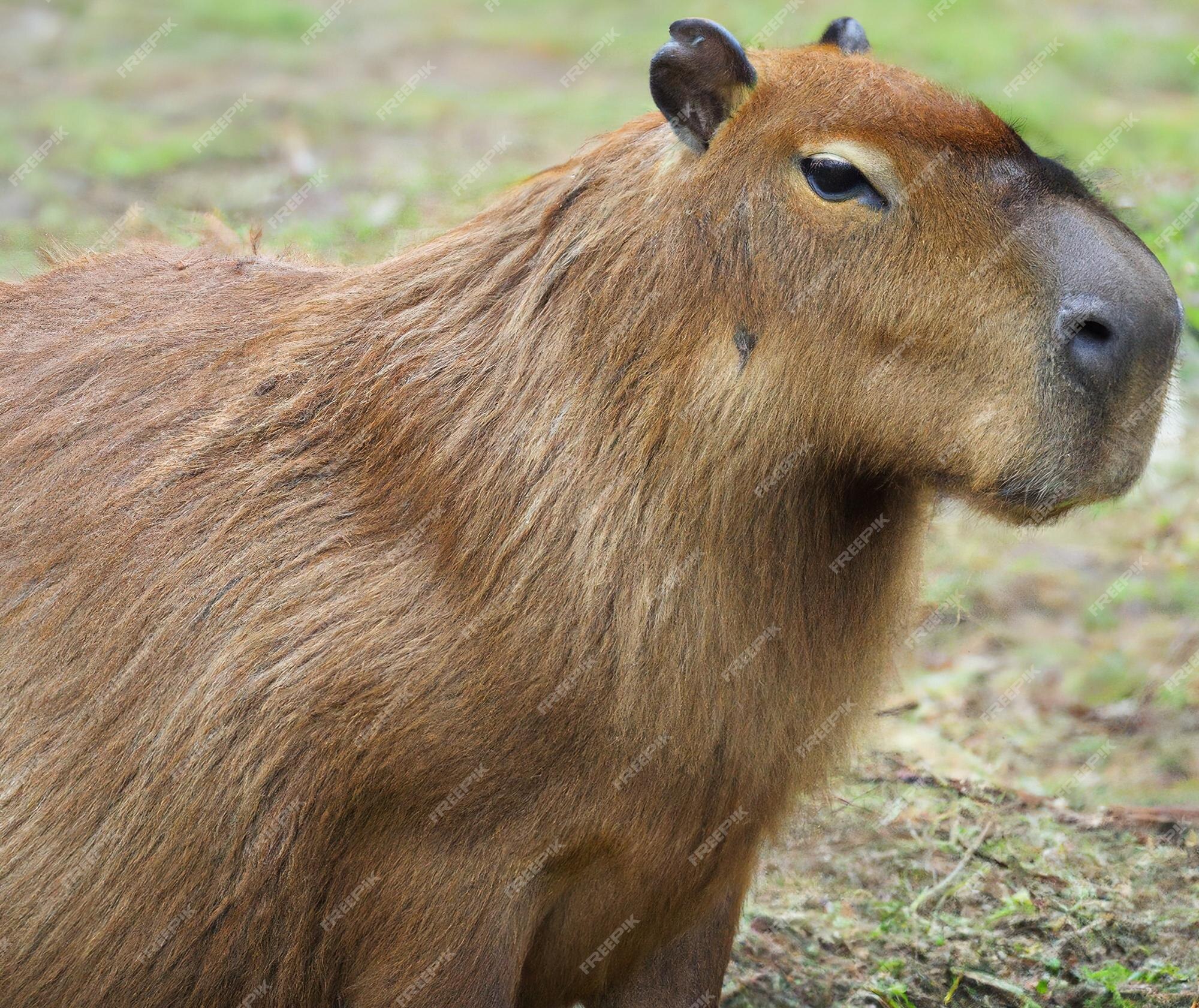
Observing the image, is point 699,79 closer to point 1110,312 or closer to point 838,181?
point 838,181

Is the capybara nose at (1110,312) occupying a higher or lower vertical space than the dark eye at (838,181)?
lower

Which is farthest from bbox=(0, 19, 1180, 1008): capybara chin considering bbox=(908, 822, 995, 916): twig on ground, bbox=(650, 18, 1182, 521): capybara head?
bbox=(908, 822, 995, 916): twig on ground

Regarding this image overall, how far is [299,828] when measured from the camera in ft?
10.2

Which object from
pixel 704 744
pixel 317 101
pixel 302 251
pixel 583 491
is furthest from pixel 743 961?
pixel 317 101

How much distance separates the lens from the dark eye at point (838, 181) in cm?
279

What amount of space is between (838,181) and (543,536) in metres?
0.90

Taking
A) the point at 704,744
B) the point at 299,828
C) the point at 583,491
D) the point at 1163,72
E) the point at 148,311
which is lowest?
the point at 1163,72

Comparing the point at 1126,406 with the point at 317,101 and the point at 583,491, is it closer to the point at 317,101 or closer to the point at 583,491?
the point at 583,491

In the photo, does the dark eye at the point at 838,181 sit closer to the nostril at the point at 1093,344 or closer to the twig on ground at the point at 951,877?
the nostril at the point at 1093,344

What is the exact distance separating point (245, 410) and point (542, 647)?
2.91 feet

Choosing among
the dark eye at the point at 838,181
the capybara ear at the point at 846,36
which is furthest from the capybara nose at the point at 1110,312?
the capybara ear at the point at 846,36

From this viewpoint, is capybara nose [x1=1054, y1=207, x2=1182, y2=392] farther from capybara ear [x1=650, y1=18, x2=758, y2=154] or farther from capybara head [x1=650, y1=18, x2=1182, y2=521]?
capybara ear [x1=650, y1=18, x2=758, y2=154]

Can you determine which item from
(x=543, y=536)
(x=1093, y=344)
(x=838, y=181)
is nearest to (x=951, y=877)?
(x=543, y=536)

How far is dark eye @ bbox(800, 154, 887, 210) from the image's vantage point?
2787 mm
